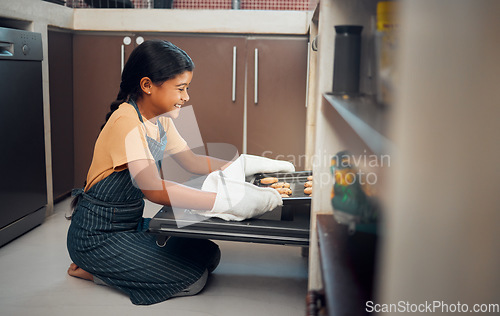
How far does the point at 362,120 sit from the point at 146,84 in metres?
1.08

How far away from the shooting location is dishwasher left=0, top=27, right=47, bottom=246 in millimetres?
1941

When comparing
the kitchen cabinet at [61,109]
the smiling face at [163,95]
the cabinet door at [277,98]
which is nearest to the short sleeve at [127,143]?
the smiling face at [163,95]

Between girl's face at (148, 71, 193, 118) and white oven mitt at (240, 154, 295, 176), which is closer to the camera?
girl's face at (148, 71, 193, 118)

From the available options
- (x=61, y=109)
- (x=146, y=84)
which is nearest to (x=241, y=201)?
(x=146, y=84)

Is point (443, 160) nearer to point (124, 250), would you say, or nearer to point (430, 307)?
point (430, 307)

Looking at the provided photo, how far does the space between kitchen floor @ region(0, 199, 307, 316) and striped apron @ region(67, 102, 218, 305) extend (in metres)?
0.05

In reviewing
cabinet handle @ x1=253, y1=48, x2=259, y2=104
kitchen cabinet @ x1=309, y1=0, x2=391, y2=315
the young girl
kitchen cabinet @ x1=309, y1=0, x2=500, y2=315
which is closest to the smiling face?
the young girl

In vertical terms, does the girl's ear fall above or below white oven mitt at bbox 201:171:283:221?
above

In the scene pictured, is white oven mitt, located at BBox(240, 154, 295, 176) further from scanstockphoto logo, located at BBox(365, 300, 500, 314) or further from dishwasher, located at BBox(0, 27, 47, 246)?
scanstockphoto logo, located at BBox(365, 300, 500, 314)

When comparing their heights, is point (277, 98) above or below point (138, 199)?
above

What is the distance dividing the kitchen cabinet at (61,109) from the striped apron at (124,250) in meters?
0.93

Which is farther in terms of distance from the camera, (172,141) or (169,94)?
(172,141)

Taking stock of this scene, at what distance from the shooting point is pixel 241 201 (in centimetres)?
144

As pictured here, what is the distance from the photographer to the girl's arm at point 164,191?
1.49 metres
